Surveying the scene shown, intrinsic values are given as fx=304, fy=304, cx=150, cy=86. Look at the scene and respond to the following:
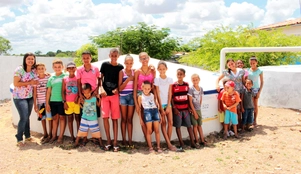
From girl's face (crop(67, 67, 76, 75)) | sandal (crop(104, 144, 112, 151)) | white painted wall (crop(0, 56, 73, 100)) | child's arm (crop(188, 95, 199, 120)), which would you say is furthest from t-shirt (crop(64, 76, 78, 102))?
white painted wall (crop(0, 56, 73, 100))

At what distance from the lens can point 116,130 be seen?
443 centimetres

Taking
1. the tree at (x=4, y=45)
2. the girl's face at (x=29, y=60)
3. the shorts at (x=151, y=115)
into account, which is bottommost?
the shorts at (x=151, y=115)

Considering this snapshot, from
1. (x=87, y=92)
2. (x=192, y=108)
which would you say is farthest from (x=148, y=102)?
(x=87, y=92)

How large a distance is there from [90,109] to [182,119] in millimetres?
1376

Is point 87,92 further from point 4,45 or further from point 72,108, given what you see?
point 4,45

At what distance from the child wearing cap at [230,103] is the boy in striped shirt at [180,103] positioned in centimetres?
83

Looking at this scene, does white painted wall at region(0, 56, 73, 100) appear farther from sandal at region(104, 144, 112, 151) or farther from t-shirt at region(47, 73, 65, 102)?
sandal at region(104, 144, 112, 151)

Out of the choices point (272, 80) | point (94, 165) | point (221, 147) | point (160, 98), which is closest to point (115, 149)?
point (94, 165)

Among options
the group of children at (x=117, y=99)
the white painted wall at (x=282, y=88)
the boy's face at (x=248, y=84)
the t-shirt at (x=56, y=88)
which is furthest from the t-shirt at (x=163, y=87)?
the white painted wall at (x=282, y=88)

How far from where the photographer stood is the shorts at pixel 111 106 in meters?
4.32

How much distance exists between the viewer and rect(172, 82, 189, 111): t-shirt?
4422mm

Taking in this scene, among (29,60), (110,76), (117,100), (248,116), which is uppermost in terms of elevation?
(29,60)

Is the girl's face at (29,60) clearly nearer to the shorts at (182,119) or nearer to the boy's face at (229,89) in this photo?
the shorts at (182,119)

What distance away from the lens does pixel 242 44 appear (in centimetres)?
1323
